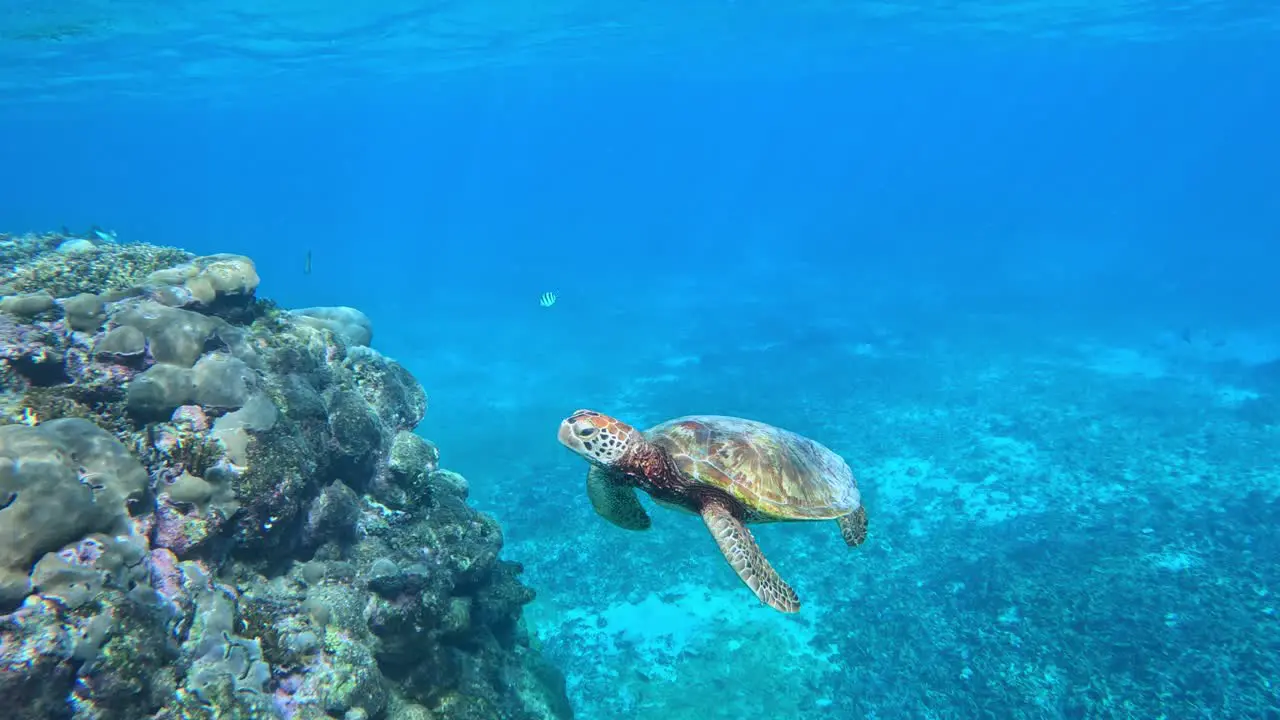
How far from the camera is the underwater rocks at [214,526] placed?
369 centimetres

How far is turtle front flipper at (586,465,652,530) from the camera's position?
20.9 ft

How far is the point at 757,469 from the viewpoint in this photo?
19.0 ft

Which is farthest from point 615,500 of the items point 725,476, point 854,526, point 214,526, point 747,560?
point 214,526

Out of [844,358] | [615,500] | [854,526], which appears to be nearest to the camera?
[615,500]

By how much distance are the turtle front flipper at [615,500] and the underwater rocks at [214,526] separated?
1912 mm

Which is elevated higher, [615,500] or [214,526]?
[214,526]

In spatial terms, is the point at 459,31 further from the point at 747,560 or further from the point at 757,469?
the point at 747,560

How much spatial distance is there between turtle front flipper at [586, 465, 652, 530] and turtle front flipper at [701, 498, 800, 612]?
0.85 m

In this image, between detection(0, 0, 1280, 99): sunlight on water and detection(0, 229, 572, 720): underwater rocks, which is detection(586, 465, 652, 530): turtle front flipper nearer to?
detection(0, 229, 572, 720): underwater rocks

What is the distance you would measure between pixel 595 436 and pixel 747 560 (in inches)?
65.0

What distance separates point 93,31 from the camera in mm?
25469

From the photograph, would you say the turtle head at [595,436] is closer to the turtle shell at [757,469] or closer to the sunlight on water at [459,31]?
the turtle shell at [757,469]

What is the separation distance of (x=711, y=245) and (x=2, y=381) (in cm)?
6752

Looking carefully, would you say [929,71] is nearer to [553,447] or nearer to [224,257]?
[553,447]
